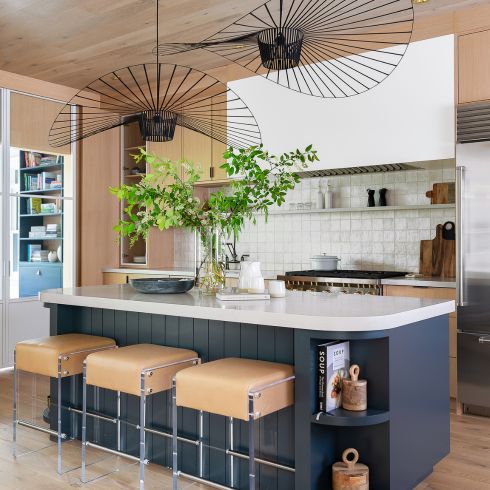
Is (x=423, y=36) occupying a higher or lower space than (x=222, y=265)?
higher

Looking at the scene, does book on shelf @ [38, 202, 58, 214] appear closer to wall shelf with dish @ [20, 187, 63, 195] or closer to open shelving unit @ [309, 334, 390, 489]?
wall shelf with dish @ [20, 187, 63, 195]

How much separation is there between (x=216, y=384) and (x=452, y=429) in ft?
6.28

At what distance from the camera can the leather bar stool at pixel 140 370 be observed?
240 centimetres

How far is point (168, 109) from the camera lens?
2.78m

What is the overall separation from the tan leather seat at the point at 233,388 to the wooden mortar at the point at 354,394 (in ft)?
0.70

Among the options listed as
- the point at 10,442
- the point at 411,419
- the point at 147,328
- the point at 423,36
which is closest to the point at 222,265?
the point at 147,328

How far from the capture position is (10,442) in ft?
10.3

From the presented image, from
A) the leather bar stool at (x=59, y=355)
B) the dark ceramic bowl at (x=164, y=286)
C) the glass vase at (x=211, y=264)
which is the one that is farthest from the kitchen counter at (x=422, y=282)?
the leather bar stool at (x=59, y=355)

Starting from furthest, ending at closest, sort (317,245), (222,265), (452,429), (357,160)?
(317,245) → (357,160) → (452,429) → (222,265)

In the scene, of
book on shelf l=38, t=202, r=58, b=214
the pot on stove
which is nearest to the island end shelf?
the pot on stove

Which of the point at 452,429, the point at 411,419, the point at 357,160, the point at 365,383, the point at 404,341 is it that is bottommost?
the point at 452,429

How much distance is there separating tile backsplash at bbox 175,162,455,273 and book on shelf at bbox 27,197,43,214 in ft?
6.43

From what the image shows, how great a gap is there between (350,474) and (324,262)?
8.80ft

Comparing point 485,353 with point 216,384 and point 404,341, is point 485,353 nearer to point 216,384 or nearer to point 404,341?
point 404,341
